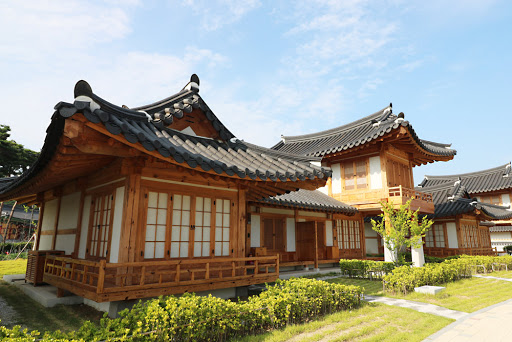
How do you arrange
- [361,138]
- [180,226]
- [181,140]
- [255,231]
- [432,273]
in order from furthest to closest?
[361,138] → [255,231] → [432,273] → [181,140] → [180,226]

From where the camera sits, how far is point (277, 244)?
1570 centimetres

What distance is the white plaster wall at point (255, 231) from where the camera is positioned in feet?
47.8

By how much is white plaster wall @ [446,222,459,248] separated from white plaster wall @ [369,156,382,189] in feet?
27.4

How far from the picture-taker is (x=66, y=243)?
10.3 metres

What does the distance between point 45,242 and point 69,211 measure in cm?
335

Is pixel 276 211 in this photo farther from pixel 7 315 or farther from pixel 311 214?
pixel 7 315

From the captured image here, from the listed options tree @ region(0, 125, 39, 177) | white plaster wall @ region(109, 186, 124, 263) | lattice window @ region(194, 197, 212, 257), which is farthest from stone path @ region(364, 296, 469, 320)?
tree @ region(0, 125, 39, 177)

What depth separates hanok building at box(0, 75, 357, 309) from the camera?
236 inches

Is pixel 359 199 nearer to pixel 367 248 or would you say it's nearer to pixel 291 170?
pixel 367 248

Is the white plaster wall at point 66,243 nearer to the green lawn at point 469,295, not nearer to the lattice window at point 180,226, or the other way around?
the lattice window at point 180,226

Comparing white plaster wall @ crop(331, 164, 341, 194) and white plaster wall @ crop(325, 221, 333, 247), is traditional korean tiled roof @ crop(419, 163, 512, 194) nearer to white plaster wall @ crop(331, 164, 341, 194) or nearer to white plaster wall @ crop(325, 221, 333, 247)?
white plaster wall @ crop(331, 164, 341, 194)

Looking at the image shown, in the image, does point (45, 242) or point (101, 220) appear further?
point (45, 242)

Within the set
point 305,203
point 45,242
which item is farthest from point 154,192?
point 305,203

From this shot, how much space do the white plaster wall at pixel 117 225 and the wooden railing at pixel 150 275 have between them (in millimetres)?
306
